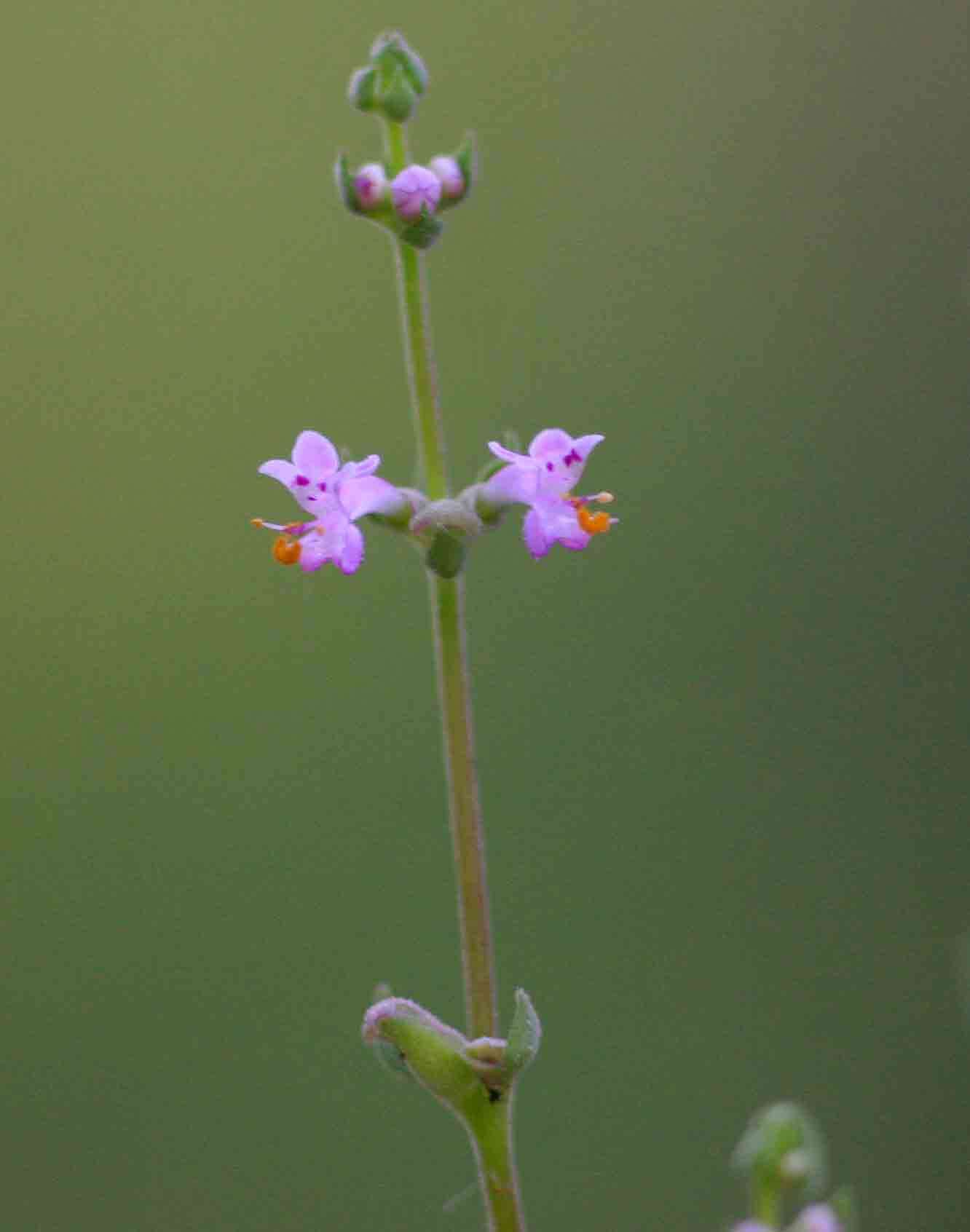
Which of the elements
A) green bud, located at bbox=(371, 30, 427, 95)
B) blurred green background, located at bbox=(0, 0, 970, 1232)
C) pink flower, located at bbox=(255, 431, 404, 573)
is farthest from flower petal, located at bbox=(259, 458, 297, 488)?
blurred green background, located at bbox=(0, 0, 970, 1232)

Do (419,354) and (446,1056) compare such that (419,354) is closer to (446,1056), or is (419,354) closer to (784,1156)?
(446,1056)

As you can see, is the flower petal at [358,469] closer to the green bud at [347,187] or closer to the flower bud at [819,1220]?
the green bud at [347,187]

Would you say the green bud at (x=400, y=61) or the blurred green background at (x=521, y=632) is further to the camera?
the blurred green background at (x=521, y=632)

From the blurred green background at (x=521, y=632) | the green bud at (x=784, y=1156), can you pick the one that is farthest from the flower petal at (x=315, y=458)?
the blurred green background at (x=521, y=632)

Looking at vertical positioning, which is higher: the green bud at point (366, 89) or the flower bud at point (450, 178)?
the green bud at point (366, 89)

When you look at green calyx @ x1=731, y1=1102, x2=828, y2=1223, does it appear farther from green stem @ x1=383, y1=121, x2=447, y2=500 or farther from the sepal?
the sepal

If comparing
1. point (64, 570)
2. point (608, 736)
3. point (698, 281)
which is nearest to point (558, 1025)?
point (608, 736)
